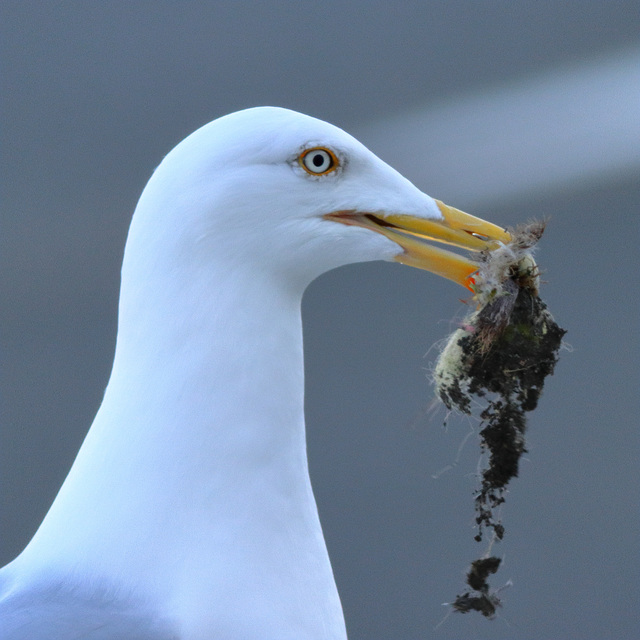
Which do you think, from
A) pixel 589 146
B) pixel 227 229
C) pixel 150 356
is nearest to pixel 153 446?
pixel 150 356

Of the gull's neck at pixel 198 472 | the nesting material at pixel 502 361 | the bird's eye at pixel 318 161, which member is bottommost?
the gull's neck at pixel 198 472

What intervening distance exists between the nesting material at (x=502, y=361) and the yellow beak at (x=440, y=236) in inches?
0.6

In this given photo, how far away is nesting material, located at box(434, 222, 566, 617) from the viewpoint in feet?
2.47

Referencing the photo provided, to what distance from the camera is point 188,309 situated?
68cm

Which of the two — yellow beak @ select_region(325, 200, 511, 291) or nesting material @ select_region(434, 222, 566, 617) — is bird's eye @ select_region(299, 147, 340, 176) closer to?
yellow beak @ select_region(325, 200, 511, 291)

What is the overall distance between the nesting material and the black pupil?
0.16 metres

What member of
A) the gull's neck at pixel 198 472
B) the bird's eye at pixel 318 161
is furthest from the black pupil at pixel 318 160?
the gull's neck at pixel 198 472

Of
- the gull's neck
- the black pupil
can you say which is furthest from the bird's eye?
the gull's neck

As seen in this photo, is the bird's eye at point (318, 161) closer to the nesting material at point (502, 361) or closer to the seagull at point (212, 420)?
the seagull at point (212, 420)

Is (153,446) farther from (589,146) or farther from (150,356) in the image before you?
(589,146)

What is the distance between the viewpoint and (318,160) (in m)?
0.73

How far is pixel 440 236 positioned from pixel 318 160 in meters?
0.12

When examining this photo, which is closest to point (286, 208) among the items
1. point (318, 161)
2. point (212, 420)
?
point (318, 161)

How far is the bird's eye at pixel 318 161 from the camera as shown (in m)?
0.73
